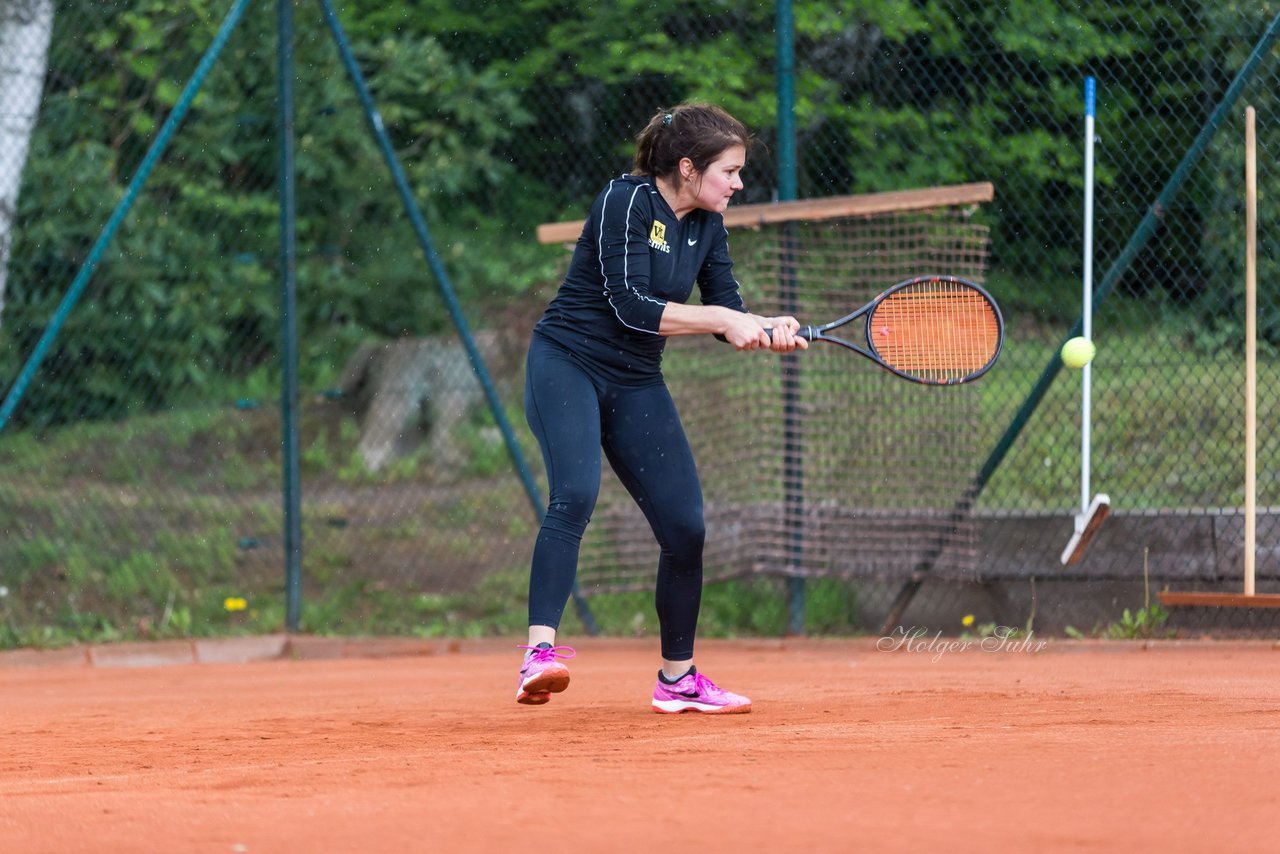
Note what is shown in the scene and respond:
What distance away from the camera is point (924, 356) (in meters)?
5.10

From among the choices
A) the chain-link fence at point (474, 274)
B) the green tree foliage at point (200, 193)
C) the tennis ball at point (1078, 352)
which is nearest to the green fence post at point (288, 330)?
the chain-link fence at point (474, 274)

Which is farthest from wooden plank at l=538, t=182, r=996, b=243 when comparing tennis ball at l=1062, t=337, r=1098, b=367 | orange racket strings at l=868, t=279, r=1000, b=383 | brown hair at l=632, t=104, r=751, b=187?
brown hair at l=632, t=104, r=751, b=187

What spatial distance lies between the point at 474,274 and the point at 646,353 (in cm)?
633

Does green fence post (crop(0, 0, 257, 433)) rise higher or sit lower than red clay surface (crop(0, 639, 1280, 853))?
higher

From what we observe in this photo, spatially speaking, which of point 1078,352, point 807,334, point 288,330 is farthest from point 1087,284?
point 288,330

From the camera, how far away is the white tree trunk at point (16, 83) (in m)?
8.30

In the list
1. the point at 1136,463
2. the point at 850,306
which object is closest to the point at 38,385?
the point at 850,306

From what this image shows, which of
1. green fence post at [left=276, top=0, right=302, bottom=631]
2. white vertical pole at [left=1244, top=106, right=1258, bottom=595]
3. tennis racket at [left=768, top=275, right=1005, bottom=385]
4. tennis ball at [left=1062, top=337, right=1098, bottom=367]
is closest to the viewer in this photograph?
tennis racket at [left=768, top=275, right=1005, bottom=385]

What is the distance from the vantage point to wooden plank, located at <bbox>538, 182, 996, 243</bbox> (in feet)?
22.2

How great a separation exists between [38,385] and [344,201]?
10.1 ft

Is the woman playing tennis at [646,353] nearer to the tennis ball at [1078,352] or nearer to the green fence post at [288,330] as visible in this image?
the tennis ball at [1078,352]

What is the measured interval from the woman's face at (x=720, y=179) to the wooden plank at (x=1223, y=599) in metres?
3.07

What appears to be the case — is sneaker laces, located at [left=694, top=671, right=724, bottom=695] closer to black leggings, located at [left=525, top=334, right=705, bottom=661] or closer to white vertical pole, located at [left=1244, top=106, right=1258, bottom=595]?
black leggings, located at [left=525, top=334, right=705, bottom=661]

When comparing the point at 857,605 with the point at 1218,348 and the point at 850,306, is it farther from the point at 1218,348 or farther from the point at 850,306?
the point at 1218,348
